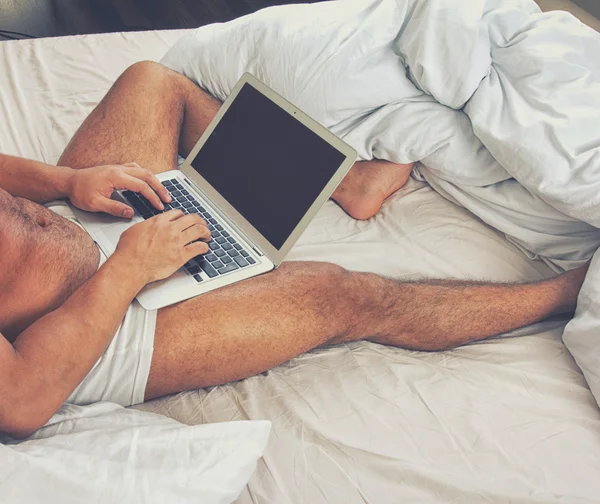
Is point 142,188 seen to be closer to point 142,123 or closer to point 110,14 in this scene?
point 142,123

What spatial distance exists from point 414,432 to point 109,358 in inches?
16.7

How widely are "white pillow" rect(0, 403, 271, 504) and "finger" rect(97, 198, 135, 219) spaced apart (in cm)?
33

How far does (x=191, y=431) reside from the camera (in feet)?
2.15

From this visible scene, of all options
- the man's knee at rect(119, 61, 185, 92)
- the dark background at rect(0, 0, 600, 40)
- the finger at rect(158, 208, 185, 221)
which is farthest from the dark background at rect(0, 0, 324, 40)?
the finger at rect(158, 208, 185, 221)

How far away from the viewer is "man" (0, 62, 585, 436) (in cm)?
68

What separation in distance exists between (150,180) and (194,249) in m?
0.19

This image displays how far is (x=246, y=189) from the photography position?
96 cm

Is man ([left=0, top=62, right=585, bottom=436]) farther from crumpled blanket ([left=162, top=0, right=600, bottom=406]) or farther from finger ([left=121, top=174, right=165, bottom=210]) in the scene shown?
A: crumpled blanket ([left=162, top=0, right=600, bottom=406])

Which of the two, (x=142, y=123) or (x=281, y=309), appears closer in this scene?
(x=281, y=309)

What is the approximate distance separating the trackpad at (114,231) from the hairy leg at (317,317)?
0.17 metres

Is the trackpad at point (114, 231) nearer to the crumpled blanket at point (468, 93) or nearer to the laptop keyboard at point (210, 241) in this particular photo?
the laptop keyboard at point (210, 241)

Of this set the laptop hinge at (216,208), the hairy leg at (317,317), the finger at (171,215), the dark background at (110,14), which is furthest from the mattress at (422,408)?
the dark background at (110,14)

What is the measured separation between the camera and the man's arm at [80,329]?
0.63 meters

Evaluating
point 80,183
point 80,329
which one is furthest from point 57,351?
point 80,183
